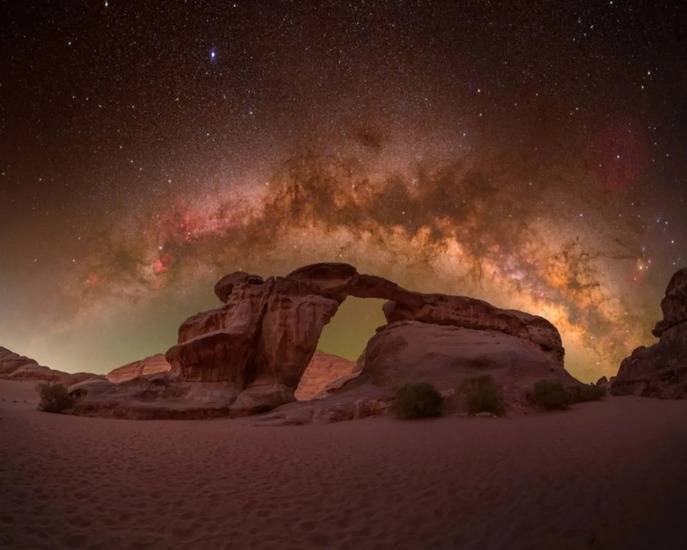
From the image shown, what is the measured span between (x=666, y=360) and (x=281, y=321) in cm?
2161

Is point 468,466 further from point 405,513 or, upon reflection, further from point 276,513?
point 276,513

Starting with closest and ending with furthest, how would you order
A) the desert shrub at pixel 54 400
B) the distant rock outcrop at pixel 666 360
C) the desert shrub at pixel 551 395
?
the desert shrub at pixel 551 395, the desert shrub at pixel 54 400, the distant rock outcrop at pixel 666 360

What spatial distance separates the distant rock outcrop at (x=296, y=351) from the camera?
54.3ft

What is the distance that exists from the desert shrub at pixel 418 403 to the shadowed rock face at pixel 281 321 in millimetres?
6307

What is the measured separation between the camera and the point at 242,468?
307 inches

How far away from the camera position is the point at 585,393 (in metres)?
17.0

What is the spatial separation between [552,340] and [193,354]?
24.1 m

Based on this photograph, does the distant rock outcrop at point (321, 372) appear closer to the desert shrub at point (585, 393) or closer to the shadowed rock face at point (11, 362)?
the shadowed rock face at point (11, 362)

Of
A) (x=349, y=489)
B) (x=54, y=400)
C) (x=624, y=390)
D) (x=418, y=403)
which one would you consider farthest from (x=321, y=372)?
(x=349, y=489)

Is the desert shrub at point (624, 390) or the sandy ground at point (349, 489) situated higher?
the desert shrub at point (624, 390)

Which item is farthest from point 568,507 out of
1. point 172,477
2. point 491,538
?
point 172,477

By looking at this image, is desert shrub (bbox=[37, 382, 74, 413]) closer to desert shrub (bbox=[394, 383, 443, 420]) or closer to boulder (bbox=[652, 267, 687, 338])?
desert shrub (bbox=[394, 383, 443, 420])

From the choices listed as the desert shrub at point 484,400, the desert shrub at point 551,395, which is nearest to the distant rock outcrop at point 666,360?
the desert shrub at point 551,395

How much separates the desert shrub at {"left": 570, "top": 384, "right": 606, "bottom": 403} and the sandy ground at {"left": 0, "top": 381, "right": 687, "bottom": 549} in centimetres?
620
